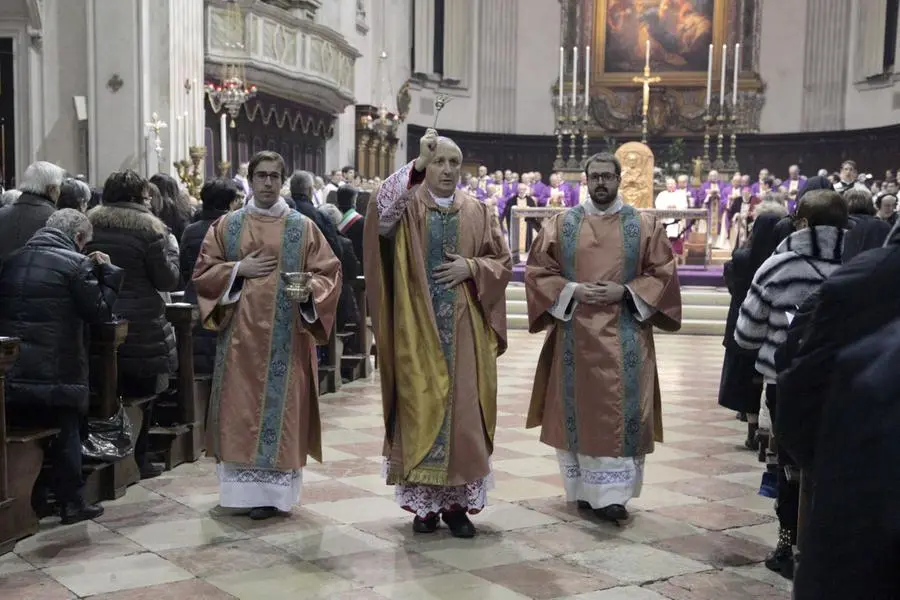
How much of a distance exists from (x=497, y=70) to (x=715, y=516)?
2334 centimetres

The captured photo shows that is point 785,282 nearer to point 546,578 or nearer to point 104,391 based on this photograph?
point 546,578

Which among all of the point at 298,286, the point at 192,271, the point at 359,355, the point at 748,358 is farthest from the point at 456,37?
the point at 298,286

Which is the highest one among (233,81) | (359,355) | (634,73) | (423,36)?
(423,36)

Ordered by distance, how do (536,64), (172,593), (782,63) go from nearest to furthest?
1. (172,593)
2. (782,63)
3. (536,64)

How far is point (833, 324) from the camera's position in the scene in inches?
72.7

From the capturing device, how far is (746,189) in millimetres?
19047

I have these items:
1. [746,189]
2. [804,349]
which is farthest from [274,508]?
[746,189]

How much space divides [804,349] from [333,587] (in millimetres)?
2644

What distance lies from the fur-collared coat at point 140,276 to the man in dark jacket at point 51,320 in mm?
577

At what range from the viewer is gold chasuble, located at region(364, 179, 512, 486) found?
4.71 m

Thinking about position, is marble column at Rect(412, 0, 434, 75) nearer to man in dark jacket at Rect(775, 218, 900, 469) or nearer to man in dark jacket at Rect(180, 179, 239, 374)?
man in dark jacket at Rect(180, 179, 239, 374)

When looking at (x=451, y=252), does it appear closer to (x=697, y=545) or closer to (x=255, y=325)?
(x=255, y=325)

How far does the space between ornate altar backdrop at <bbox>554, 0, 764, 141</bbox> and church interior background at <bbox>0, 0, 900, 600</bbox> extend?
0.18 feet

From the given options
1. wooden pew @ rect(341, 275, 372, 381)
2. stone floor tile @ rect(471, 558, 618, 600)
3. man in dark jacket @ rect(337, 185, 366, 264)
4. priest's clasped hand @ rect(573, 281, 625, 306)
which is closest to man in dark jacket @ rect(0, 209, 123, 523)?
stone floor tile @ rect(471, 558, 618, 600)
